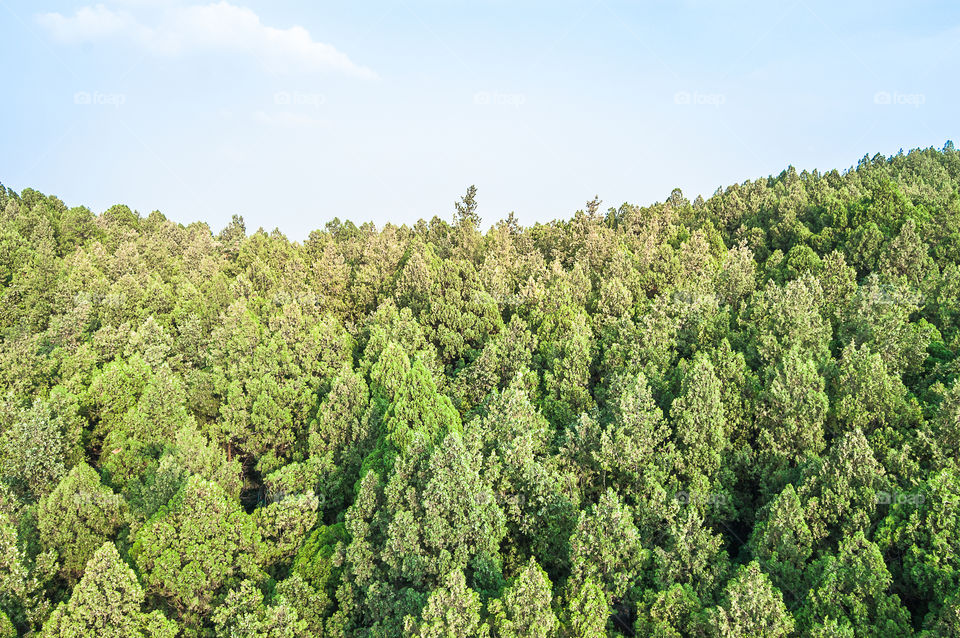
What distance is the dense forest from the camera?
25.3 metres

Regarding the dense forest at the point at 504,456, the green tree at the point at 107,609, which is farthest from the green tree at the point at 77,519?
the green tree at the point at 107,609

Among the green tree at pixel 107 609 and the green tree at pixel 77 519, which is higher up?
the green tree at pixel 77 519

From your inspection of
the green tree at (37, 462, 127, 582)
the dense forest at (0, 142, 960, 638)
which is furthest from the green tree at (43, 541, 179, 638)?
the green tree at (37, 462, 127, 582)

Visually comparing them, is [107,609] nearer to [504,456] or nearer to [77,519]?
[77,519]

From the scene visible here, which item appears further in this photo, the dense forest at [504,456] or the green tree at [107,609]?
the dense forest at [504,456]

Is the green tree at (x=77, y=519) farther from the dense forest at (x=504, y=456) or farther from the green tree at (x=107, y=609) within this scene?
the green tree at (x=107, y=609)

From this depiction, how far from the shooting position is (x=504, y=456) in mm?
31672

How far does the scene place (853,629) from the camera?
23281 mm

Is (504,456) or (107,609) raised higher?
(504,456)

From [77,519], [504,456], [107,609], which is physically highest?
[504,456]

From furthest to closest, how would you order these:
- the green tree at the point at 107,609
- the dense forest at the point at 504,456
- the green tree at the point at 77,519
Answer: the green tree at the point at 77,519 → the dense forest at the point at 504,456 → the green tree at the point at 107,609

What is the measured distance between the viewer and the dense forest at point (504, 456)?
2528 cm

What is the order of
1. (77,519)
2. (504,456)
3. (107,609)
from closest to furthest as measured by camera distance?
(107,609)
(77,519)
(504,456)

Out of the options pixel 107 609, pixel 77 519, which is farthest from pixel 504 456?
pixel 77 519
